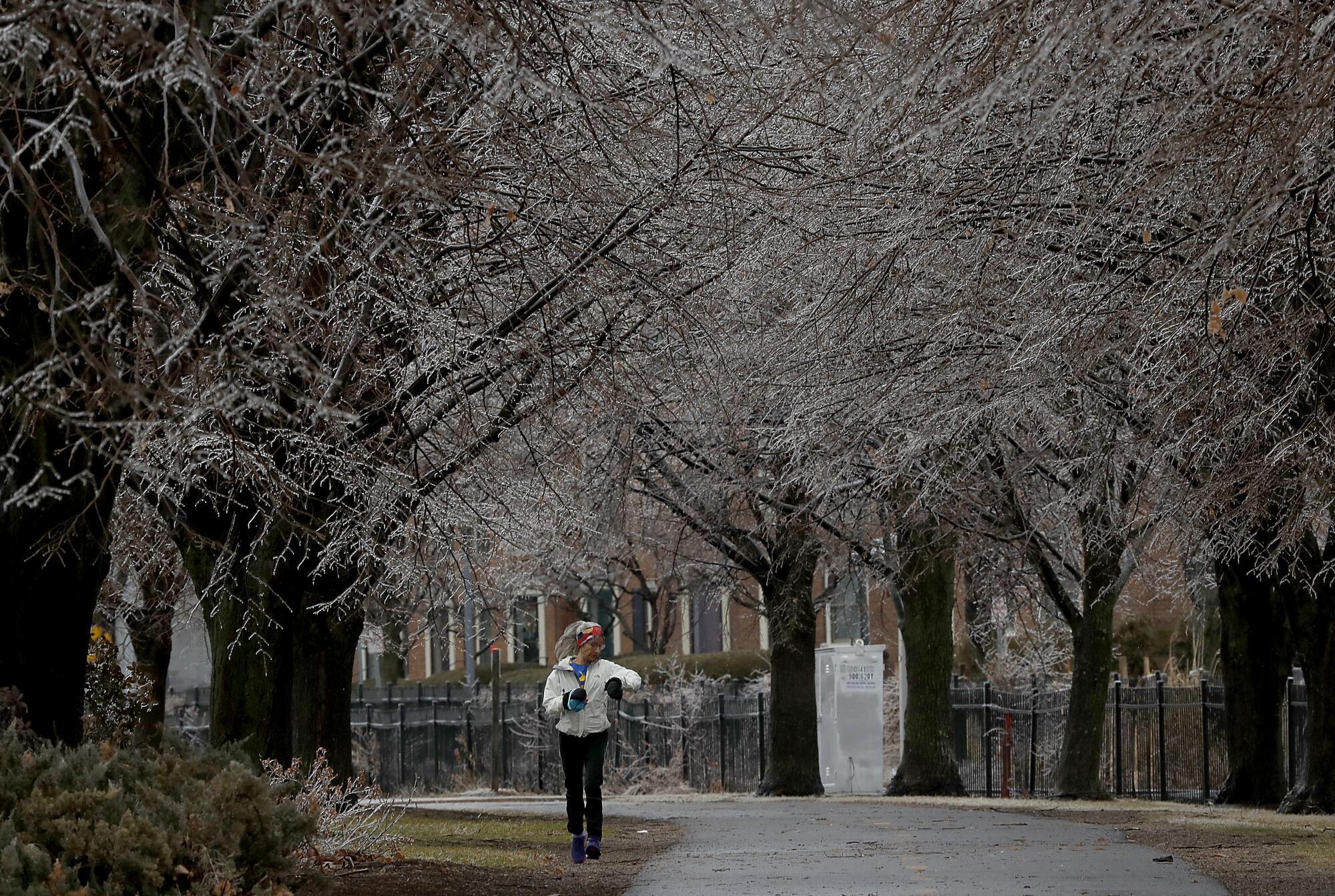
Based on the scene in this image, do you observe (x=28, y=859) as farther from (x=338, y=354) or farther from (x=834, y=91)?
(x=834, y=91)

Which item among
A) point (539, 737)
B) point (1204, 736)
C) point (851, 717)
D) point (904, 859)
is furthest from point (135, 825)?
point (539, 737)

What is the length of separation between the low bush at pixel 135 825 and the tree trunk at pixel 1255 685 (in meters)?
15.0

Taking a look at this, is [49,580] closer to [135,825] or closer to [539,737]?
[135,825]

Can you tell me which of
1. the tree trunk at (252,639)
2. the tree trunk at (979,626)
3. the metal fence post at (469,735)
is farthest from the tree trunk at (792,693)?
the tree trunk at (252,639)

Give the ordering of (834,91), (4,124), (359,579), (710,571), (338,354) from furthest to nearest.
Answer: (710,571)
(359,579)
(834,91)
(338,354)
(4,124)

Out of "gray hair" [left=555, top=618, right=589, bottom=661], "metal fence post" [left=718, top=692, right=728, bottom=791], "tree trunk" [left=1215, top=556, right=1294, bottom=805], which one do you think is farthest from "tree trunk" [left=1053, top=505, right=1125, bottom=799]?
"gray hair" [left=555, top=618, right=589, bottom=661]

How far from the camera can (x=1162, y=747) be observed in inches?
969

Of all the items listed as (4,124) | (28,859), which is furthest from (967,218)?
(28,859)

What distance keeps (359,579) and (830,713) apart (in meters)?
15.0

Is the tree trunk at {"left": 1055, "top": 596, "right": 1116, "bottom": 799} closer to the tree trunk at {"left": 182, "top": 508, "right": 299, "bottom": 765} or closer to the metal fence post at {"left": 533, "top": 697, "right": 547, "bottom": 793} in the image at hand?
the metal fence post at {"left": 533, "top": 697, "right": 547, "bottom": 793}

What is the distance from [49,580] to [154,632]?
16.4m

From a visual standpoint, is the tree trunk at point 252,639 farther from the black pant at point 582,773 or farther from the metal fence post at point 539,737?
the metal fence post at point 539,737

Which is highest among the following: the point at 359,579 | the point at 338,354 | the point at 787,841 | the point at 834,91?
the point at 834,91

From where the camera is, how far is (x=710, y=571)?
28359 millimetres
